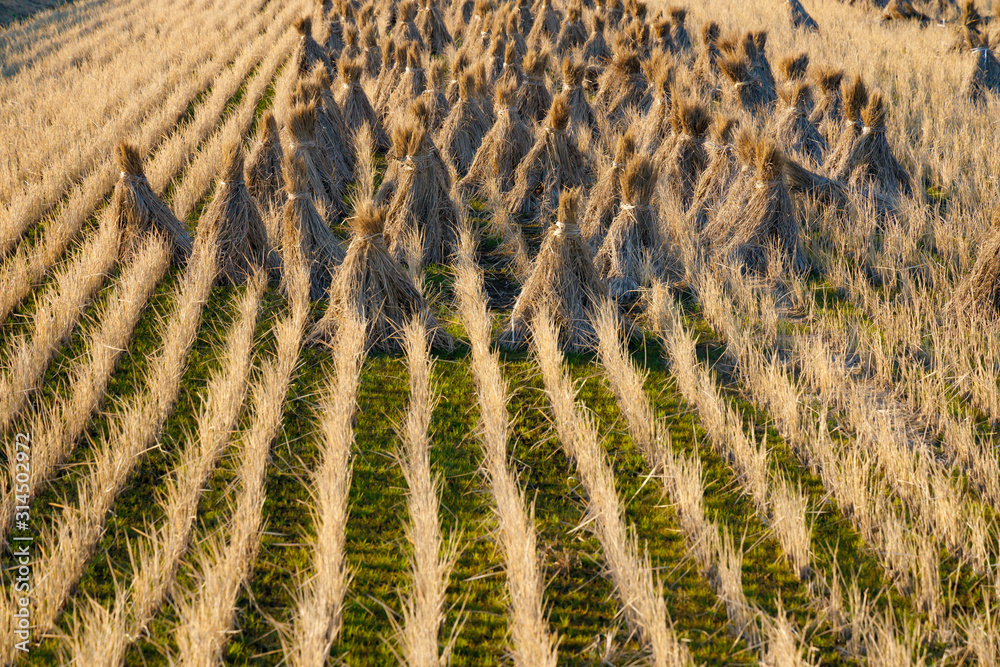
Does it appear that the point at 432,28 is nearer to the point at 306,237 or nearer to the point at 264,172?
the point at 264,172

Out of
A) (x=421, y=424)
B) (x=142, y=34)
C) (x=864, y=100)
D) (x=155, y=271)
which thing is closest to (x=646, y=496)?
(x=421, y=424)

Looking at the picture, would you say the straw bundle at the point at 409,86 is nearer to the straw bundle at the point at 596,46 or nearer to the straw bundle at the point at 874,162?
the straw bundle at the point at 596,46

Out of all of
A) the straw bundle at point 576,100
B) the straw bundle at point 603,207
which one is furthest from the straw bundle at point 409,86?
the straw bundle at point 603,207

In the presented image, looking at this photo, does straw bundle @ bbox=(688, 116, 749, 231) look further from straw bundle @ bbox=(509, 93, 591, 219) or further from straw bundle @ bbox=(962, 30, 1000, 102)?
straw bundle @ bbox=(962, 30, 1000, 102)

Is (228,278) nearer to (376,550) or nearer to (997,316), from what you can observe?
(376,550)

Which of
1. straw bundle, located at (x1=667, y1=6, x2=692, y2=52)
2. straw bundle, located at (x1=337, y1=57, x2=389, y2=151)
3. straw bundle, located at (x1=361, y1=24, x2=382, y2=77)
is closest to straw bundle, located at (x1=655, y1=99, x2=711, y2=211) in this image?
straw bundle, located at (x1=337, y1=57, x2=389, y2=151)

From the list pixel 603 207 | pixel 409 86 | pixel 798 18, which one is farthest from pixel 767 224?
pixel 798 18
